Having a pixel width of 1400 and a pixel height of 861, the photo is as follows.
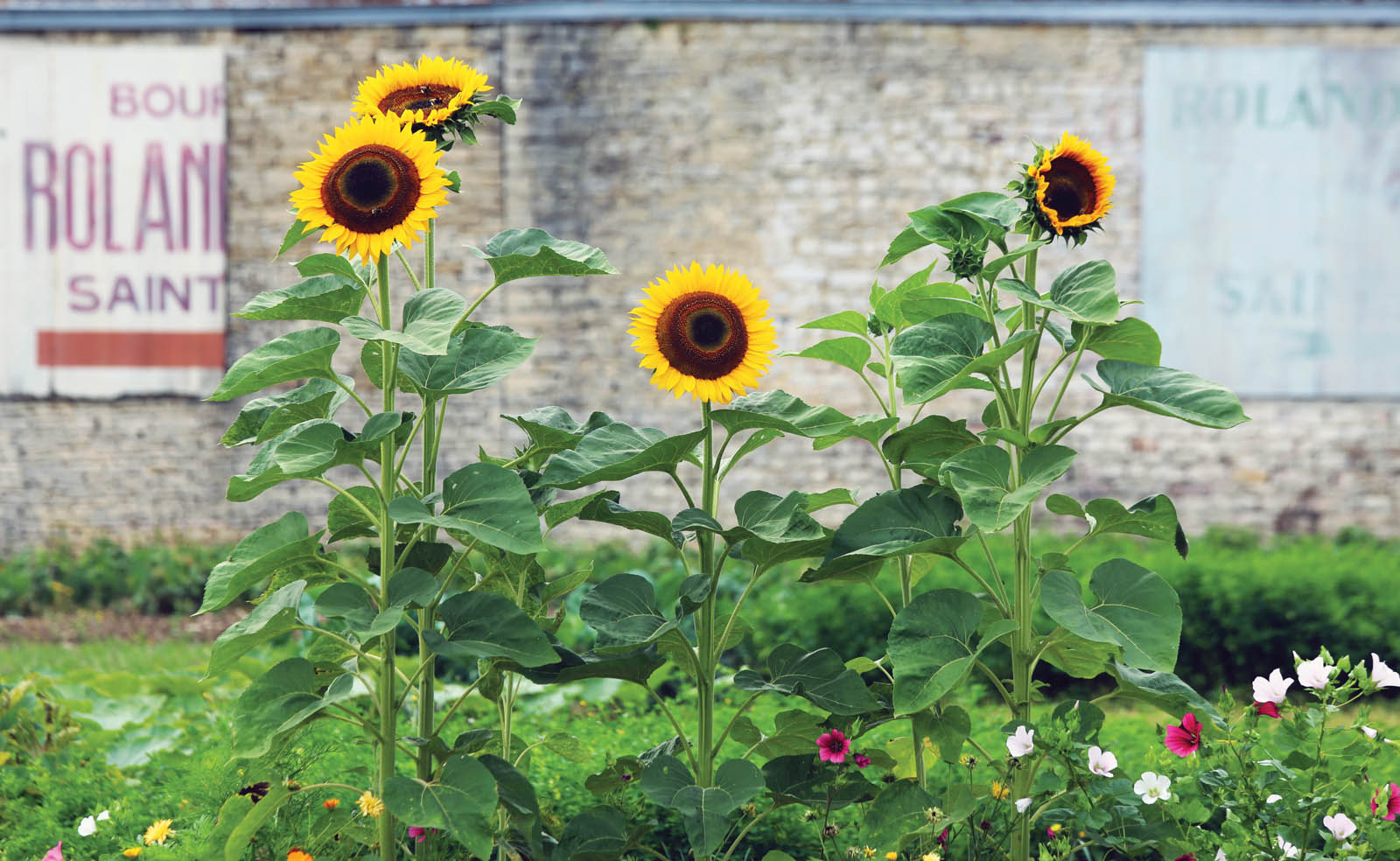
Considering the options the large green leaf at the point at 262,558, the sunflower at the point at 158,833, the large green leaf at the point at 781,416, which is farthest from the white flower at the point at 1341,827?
the sunflower at the point at 158,833

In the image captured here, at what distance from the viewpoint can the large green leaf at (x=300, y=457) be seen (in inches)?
61.6

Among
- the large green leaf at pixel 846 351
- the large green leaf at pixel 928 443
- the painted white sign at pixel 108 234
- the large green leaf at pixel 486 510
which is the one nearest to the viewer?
the large green leaf at pixel 486 510

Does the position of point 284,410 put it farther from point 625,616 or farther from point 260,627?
point 625,616

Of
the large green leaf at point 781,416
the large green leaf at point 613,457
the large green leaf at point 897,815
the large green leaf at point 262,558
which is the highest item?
the large green leaf at point 781,416

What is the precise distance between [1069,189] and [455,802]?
52.2 inches

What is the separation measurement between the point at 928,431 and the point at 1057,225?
0.39 metres

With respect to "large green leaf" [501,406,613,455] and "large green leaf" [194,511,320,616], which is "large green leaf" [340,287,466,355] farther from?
"large green leaf" [194,511,320,616]

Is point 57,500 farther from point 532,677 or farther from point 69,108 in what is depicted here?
point 532,677

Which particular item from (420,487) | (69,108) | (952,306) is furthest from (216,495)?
(952,306)

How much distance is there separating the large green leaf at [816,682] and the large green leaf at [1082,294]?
24.7 inches

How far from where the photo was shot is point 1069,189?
1780mm

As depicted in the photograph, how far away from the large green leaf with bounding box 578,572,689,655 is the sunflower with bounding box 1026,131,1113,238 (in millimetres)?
864

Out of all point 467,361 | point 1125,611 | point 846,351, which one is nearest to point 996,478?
point 1125,611

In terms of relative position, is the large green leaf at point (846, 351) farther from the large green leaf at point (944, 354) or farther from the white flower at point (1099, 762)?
the white flower at point (1099, 762)
